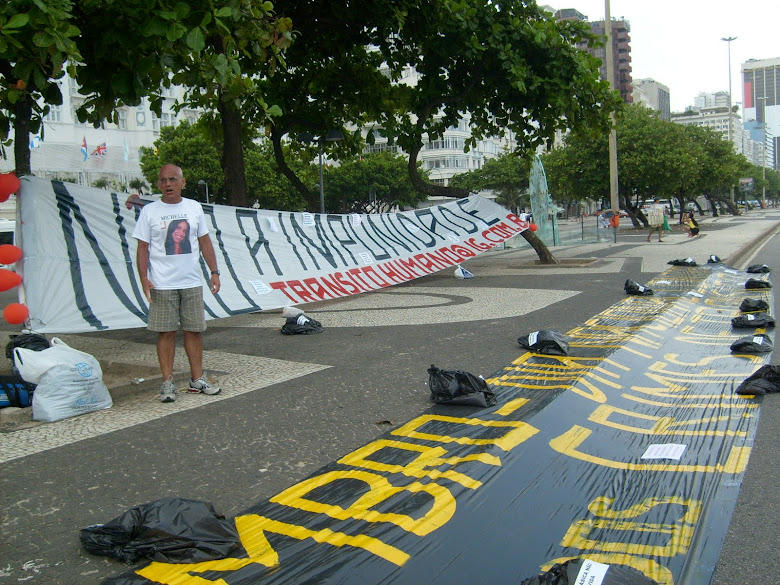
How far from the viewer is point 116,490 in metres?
3.90

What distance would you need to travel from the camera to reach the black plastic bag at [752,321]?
8.05m

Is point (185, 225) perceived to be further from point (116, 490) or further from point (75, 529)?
point (75, 529)

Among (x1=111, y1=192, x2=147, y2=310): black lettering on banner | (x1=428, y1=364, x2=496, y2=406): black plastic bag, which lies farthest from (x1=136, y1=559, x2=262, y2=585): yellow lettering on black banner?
(x1=111, y1=192, x2=147, y2=310): black lettering on banner

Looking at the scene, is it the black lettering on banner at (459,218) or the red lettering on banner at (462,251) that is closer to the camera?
the red lettering on banner at (462,251)

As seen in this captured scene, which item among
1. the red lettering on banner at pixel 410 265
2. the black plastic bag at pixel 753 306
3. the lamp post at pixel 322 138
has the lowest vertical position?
the black plastic bag at pixel 753 306

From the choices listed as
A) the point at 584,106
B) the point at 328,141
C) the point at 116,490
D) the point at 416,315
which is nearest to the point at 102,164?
the point at 328,141

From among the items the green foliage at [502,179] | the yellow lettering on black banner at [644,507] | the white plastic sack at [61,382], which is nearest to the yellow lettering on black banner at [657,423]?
the yellow lettering on black banner at [644,507]

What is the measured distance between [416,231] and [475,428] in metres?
9.50

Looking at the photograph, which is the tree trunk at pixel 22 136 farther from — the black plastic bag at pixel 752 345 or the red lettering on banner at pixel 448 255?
the red lettering on banner at pixel 448 255

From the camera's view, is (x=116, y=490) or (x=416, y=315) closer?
(x=116, y=490)

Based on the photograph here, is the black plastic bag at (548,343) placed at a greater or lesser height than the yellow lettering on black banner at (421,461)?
greater

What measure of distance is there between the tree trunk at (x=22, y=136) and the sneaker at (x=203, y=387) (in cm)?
274

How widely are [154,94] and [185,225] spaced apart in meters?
2.97

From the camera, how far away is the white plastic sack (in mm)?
5215
